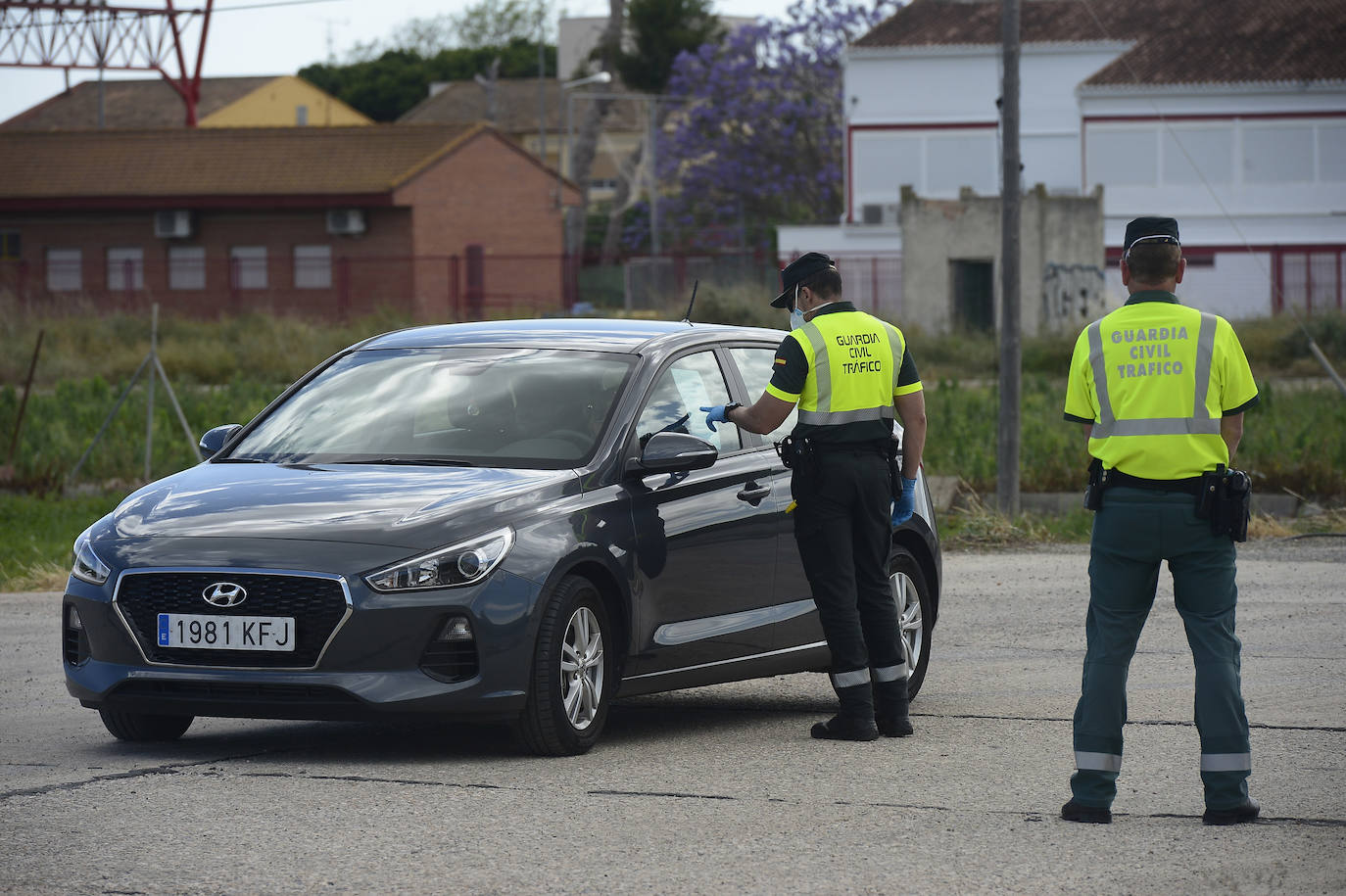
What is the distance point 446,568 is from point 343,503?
532 mm

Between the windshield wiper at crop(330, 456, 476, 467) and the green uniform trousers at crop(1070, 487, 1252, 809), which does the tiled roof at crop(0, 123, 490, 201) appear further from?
the green uniform trousers at crop(1070, 487, 1252, 809)

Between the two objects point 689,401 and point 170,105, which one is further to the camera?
point 170,105

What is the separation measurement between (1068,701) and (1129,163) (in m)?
47.6

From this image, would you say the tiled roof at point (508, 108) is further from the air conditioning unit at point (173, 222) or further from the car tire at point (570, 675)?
the car tire at point (570, 675)

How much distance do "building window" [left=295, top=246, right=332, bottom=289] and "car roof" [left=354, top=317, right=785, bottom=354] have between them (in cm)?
4590

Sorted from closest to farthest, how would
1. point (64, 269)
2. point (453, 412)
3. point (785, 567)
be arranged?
point (453, 412) → point (785, 567) → point (64, 269)

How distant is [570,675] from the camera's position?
24.6 ft

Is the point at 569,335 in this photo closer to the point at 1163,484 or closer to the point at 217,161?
the point at 1163,484

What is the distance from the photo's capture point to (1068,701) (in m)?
8.91

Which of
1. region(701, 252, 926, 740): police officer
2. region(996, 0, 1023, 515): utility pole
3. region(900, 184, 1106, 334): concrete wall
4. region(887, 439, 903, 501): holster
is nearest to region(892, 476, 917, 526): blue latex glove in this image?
region(887, 439, 903, 501): holster

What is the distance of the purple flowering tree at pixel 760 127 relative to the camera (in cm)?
6475

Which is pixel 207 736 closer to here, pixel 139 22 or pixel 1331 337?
pixel 1331 337

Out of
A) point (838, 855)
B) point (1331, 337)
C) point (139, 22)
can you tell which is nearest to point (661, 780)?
point (838, 855)

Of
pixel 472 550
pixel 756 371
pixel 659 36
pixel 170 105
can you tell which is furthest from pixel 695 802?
pixel 170 105
